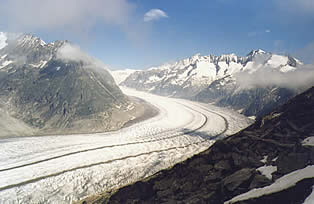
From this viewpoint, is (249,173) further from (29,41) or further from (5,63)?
(29,41)

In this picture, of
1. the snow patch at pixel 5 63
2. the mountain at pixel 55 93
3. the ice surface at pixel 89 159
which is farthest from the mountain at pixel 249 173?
the snow patch at pixel 5 63

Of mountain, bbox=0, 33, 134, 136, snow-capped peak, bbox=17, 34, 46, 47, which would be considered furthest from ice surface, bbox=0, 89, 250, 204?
snow-capped peak, bbox=17, 34, 46, 47

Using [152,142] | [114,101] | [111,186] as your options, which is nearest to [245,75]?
[114,101]

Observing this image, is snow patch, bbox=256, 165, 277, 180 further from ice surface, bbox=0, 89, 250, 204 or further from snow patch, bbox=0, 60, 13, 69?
snow patch, bbox=0, 60, 13, 69

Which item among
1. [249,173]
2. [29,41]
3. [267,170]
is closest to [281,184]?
[249,173]

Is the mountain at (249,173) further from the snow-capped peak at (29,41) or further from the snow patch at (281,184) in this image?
the snow-capped peak at (29,41)

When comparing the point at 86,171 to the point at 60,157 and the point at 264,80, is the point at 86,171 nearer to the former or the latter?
the point at 60,157
